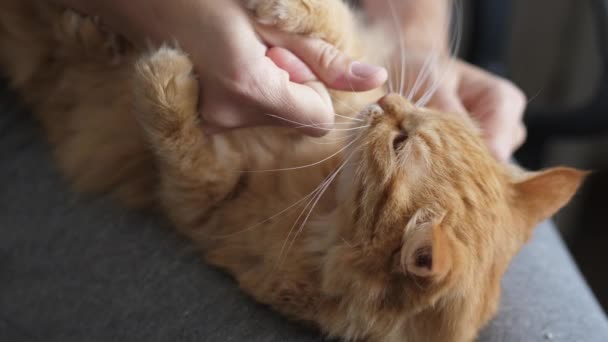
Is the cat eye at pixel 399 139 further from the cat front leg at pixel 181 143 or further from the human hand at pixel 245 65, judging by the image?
the cat front leg at pixel 181 143

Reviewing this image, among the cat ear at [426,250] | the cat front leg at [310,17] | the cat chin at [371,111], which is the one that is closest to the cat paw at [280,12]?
the cat front leg at [310,17]

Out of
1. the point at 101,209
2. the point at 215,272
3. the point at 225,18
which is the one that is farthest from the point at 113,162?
the point at 225,18

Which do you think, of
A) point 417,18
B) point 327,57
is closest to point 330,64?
point 327,57

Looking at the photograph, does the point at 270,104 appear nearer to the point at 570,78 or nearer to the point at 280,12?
the point at 280,12

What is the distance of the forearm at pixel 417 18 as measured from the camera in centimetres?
165

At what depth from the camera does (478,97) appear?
5.09 ft

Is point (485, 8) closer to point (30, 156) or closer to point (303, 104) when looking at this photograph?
point (303, 104)

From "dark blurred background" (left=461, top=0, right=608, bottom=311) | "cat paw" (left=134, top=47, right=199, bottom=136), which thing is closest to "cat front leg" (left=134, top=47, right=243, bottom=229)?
"cat paw" (left=134, top=47, right=199, bottom=136)

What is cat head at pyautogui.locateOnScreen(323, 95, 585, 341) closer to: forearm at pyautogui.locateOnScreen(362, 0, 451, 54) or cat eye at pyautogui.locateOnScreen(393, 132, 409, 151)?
cat eye at pyautogui.locateOnScreen(393, 132, 409, 151)

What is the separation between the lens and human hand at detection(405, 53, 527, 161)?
1382mm

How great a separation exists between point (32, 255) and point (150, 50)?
1.76 feet

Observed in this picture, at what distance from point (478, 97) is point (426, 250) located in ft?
2.59

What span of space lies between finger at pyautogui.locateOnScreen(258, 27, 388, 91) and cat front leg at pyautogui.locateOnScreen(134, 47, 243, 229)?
212 mm

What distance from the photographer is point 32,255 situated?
116 cm
